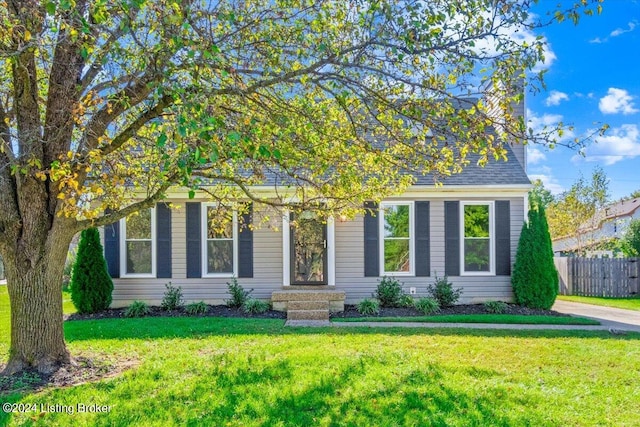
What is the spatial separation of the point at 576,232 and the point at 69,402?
71.0ft

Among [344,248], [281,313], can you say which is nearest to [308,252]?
[344,248]

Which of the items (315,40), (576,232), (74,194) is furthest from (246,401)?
(576,232)

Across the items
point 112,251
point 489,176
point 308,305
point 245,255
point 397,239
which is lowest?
point 308,305

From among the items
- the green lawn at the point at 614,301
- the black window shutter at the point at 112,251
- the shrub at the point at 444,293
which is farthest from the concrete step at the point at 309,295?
the green lawn at the point at 614,301

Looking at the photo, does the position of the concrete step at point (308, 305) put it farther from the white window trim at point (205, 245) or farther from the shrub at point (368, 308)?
the white window trim at point (205, 245)

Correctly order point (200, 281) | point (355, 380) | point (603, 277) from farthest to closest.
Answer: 1. point (603, 277)
2. point (200, 281)
3. point (355, 380)

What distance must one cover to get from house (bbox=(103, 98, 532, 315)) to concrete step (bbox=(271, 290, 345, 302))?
0.58 meters

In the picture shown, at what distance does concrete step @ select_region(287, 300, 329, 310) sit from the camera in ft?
31.4

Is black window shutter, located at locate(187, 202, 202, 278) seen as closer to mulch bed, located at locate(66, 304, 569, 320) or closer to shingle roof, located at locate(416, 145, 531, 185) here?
mulch bed, located at locate(66, 304, 569, 320)

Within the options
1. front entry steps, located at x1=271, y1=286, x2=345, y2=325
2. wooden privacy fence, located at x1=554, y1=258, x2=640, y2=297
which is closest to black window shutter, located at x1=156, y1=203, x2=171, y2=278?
front entry steps, located at x1=271, y1=286, x2=345, y2=325

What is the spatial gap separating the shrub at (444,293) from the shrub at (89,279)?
7468 mm

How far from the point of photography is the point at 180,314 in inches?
384

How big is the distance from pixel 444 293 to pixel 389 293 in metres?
1.29

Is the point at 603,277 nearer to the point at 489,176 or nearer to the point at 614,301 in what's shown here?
the point at 614,301
